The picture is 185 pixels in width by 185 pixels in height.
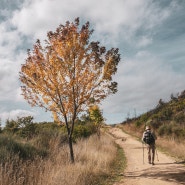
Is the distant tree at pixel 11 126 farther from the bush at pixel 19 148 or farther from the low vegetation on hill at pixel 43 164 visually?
the bush at pixel 19 148

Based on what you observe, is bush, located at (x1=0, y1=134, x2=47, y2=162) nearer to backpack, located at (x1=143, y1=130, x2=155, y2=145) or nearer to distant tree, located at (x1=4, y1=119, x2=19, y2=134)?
backpack, located at (x1=143, y1=130, x2=155, y2=145)

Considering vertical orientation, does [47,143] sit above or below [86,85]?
below

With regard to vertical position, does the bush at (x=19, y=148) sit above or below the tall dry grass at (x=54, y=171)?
above

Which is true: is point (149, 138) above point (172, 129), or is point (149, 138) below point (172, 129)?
below

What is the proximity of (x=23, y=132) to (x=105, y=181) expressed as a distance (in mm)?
11079

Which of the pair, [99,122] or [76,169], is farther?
[99,122]

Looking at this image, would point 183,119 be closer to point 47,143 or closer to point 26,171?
point 47,143

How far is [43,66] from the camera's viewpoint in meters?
12.0

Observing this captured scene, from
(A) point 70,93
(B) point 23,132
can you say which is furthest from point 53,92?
(B) point 23,132

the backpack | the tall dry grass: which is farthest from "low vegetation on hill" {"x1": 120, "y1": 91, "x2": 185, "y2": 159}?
the tall dry grass

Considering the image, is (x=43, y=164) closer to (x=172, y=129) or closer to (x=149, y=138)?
(x=149, y=138)

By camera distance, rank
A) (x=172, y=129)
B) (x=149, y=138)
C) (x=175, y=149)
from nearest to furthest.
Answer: (x=149, y=138), (x=175, y=149), (x=172, y=129)

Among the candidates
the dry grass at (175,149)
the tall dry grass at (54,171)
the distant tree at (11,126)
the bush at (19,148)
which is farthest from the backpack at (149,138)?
the distant tree at (11,126)

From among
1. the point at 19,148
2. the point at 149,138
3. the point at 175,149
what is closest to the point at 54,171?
the point at 19,148
